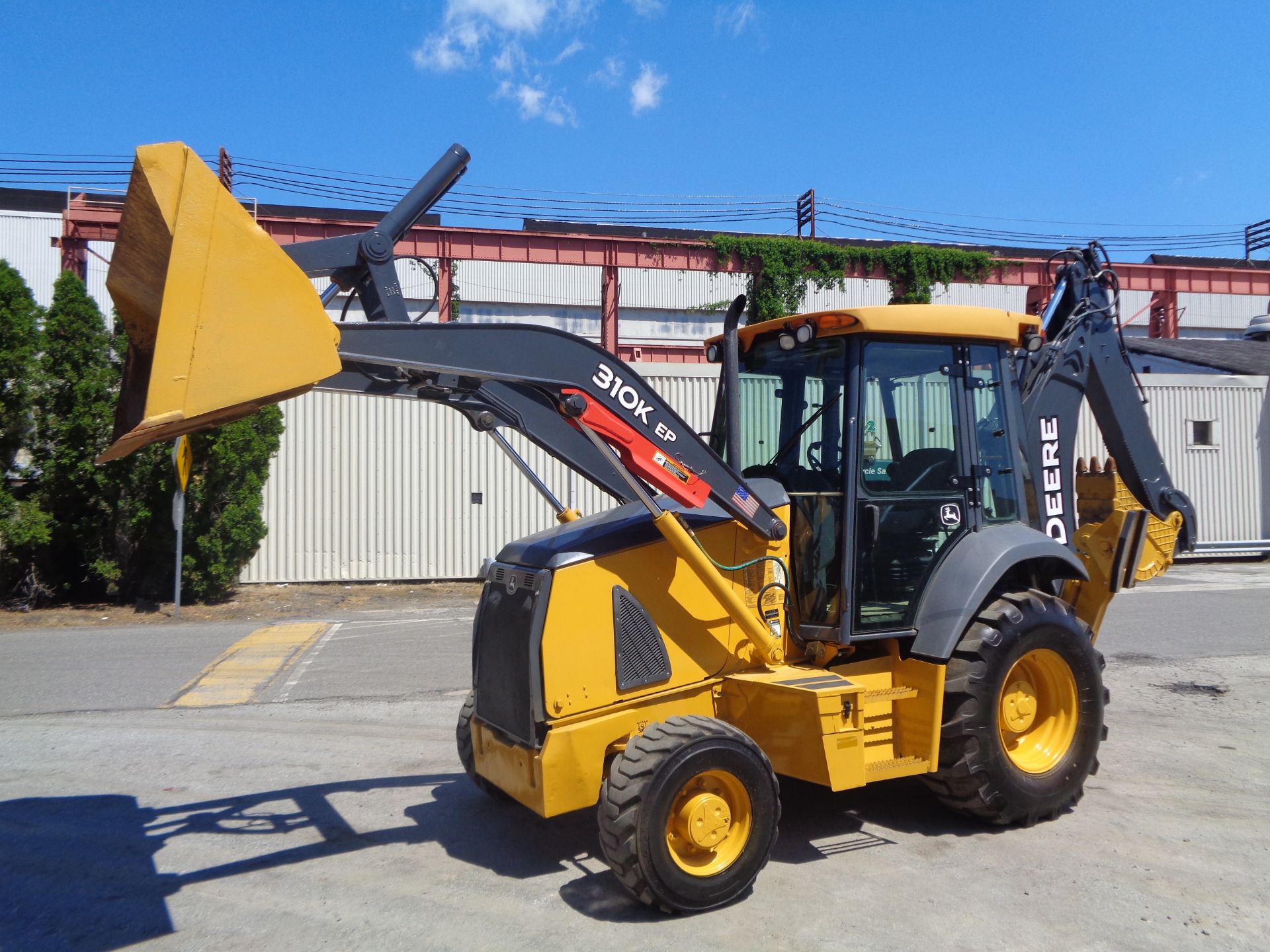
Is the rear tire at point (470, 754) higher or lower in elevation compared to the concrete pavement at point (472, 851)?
higher

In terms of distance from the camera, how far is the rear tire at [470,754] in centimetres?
548

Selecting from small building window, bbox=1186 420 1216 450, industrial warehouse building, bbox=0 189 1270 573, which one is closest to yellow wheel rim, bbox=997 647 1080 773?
industrial warehouse building, bbox=0 189 1270 573

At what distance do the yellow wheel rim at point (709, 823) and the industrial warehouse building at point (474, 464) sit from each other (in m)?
7.27

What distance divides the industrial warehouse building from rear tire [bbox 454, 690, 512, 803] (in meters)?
5.78

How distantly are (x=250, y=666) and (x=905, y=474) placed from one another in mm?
7471

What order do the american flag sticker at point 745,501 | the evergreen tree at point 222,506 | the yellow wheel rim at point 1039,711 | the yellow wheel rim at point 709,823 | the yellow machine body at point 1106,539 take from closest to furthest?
the yellow wheel rim at point 709,823 → the american flag sticker at point 745,501 → the yellow wheel rim at point 1039,711 → the yellow machine body at point 1106,539 → the evergreen tree at point 222,506

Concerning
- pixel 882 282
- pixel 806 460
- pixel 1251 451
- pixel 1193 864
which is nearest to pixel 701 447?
pixel 806 460

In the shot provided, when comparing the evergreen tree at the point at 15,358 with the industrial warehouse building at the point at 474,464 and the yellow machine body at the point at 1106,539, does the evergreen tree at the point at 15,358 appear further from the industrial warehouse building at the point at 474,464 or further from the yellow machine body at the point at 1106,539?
the yellow machine body at the point at 1106,539

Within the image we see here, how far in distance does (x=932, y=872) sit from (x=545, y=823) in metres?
Result: 2.03

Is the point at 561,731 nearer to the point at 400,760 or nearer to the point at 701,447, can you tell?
the point at 701,447

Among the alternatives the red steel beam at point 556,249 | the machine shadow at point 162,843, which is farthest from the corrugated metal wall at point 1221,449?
the machine shadow at point 162,843

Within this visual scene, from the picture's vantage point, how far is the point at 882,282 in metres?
27.2

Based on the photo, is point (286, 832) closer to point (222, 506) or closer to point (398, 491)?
point (222, 506)

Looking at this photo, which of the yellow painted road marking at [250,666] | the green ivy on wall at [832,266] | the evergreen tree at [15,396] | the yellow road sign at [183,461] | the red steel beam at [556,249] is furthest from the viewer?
the green ivy on wall at [832,266]
